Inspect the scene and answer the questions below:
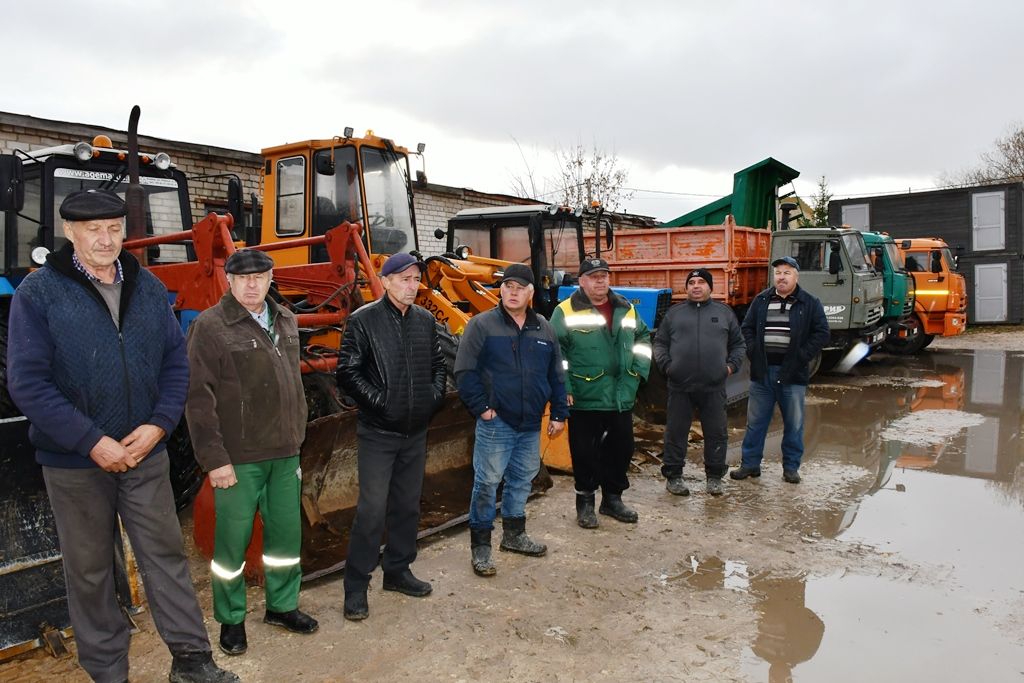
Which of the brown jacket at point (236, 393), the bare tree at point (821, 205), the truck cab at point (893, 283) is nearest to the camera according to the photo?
the brown jacket at point (236, 393)

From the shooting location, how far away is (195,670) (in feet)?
9.77

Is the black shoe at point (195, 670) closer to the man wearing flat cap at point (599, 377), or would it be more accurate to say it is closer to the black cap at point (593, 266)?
the man wearing flat cap at point (599, 377)

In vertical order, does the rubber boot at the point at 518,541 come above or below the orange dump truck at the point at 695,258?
below

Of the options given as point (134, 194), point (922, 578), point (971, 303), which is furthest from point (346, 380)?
point (971, 303)

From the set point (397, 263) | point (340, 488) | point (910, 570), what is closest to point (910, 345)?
point (910, 570)

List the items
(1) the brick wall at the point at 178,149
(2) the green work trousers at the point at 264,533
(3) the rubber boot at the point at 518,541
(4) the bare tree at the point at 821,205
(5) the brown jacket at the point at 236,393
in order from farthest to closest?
(4) the bare tree at the point at 821,205
(1) the brick wall at the point at 178,149
(3) the rubber boot at the point at 518,541
(2) the green work trousers at the point at 264,533
(5) the brown jacket at the point at 236,393

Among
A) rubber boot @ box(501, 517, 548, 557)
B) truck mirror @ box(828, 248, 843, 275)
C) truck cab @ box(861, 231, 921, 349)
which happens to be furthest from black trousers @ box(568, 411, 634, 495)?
truck cab @ box(861, 231, 921, 349)

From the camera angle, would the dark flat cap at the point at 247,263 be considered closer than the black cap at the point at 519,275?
Yes

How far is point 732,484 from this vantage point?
6043mm

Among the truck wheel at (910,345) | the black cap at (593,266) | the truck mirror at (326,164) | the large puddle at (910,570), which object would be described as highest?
the truck mirror at (326,164)

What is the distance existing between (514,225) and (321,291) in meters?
4.81

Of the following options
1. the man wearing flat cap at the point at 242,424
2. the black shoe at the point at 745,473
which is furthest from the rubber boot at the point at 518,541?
the black shoe at the point at 745,473

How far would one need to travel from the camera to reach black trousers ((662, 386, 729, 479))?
18.8 feet

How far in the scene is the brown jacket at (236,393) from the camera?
3176 mm
